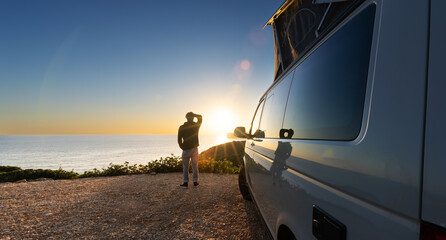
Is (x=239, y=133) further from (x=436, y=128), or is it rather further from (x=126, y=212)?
(x=436, y=128)

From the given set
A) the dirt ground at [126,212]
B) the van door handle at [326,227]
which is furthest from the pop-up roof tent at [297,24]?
the dirt ground at [126,212]

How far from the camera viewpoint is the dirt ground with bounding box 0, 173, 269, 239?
3491 millimetres

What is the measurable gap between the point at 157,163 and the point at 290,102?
25.6 ft

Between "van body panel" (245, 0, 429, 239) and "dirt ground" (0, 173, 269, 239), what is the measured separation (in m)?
2.39

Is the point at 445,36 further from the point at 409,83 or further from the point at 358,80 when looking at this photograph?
the point at 358,80

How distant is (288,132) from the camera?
1895 mm

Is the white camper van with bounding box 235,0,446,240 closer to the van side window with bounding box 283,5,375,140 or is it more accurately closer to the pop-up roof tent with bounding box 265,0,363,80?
the van side window with bounding box 283,5,375,140

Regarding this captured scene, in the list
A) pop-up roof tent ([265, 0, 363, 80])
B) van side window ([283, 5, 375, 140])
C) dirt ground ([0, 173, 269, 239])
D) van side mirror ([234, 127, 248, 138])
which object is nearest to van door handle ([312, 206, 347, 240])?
van side window ([283, 5, 375, 140])

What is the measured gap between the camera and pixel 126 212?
4.40 meters

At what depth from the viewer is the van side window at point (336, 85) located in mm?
1041

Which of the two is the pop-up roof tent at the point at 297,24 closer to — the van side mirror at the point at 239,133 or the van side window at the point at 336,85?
the van side window at the point at 336,85

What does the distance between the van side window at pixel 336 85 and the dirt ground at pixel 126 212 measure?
7.10 feet

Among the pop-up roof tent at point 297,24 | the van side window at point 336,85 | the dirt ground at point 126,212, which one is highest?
the pop-up roof tent at point 297,24

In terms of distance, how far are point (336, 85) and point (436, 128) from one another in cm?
69
